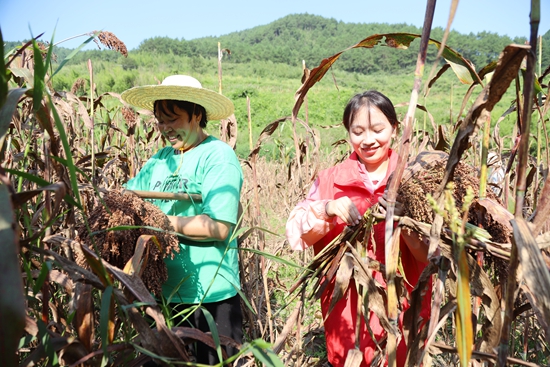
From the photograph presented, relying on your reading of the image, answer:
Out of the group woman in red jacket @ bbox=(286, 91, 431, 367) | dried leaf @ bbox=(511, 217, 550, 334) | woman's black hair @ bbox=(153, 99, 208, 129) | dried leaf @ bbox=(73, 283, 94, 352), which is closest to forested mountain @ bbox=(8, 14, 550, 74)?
woman's black hair @ bbox=(153, 99, 208, 129)

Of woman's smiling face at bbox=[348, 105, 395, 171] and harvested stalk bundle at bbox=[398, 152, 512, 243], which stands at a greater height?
woman's smiling face at bbox=[348, 105, 395, 171]

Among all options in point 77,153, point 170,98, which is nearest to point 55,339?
point 170,98

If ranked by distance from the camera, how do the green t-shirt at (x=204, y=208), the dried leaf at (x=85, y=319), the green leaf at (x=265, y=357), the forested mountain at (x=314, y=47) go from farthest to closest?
1. the forested mountain at (x=314, y=47)
2. the green t-shirt at (x=204, y=208)
3. the dried leaf at (x=85, y=319)
4. the green leaf at (x=265, y=357)

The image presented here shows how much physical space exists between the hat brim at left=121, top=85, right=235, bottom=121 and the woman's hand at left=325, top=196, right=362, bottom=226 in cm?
74

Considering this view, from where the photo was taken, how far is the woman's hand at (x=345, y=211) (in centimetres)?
111

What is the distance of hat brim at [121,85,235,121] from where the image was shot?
1668 millimetres

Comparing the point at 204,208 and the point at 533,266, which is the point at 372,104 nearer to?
the point at 204,208

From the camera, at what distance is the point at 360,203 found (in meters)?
1.41

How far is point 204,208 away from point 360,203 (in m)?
0.53

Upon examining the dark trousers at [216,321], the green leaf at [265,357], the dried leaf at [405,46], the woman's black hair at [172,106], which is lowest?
the dark trousers at [216,321]

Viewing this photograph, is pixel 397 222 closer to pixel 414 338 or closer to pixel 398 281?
pixel 398 281

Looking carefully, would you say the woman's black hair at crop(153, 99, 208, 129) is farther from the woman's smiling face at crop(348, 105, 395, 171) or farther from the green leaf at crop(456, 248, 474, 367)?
the green leaf at crop(456, 248, 474, 367)

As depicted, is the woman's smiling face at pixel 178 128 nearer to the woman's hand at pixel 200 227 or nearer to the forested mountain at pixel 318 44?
the woman's hand at pixel 200 227

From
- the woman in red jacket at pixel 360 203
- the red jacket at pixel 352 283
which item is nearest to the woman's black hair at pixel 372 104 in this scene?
the woman in red jacket at pixel 360 203
